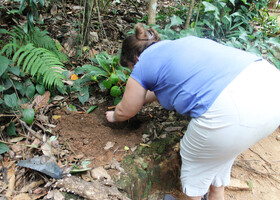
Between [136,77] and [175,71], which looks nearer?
[175,71]

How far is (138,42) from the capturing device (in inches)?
63.1

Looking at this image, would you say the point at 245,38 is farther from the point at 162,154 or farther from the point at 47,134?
the point at 47,134

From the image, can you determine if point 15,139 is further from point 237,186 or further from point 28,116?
point 237,186

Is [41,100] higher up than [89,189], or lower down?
higher up

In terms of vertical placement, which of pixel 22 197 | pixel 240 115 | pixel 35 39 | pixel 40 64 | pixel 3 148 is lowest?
pixel 22 197

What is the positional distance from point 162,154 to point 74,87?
1.28 meters

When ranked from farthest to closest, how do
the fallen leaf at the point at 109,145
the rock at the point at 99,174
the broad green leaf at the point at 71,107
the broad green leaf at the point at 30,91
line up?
1. the broad green leaf at the point at 71,107
2. the broad green leaf at the point at 30,91
3. the fallen leaf at the point at 109,145
4. the rock at the point at 99,174

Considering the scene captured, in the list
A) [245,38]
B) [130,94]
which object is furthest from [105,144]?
[245,38]

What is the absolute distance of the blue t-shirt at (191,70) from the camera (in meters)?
1.29

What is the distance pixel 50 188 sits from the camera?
5.32 ft

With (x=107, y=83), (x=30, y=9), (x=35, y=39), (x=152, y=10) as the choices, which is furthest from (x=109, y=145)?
(x=152, y=10)

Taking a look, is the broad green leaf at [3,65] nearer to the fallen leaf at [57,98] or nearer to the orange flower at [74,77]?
the fallen leaf at [57,98]

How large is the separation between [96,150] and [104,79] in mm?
891

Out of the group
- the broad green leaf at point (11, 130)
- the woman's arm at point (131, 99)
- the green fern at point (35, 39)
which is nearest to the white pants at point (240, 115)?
the woman's arm at point (131, 99)
